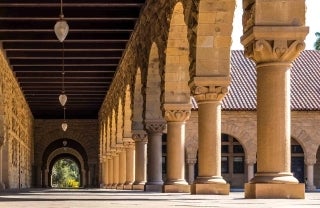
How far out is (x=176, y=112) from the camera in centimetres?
2231

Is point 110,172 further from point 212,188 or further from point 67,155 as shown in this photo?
point 67,155

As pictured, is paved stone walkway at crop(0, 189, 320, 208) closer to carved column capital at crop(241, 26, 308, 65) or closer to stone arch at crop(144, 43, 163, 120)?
carved column capital at crop(241, 26, 308, 65)

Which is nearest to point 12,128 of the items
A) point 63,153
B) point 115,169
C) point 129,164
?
point 129,164

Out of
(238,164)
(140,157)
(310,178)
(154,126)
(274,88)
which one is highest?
(274,88)

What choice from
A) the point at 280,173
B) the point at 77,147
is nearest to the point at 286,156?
the point at 280,173

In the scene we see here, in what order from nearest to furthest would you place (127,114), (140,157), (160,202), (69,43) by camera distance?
(160,202) < (140,157) < (69,43) < (127,114)

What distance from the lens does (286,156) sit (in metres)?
12.6

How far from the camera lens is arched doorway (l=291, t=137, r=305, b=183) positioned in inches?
1845

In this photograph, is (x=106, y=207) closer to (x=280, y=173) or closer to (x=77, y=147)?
(x=280, y=173)

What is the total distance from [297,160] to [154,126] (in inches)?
912

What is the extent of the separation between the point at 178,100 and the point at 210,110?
15.5 ft

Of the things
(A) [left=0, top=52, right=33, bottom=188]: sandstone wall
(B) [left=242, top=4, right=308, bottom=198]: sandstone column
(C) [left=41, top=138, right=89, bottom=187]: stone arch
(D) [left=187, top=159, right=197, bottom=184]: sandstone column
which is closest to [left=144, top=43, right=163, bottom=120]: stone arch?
(A) [left=0, top=52, right=33, bottom=188]: sandstone wall

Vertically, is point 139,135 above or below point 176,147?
above

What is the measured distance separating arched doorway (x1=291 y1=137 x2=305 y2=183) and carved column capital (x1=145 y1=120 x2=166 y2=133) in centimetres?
2238
